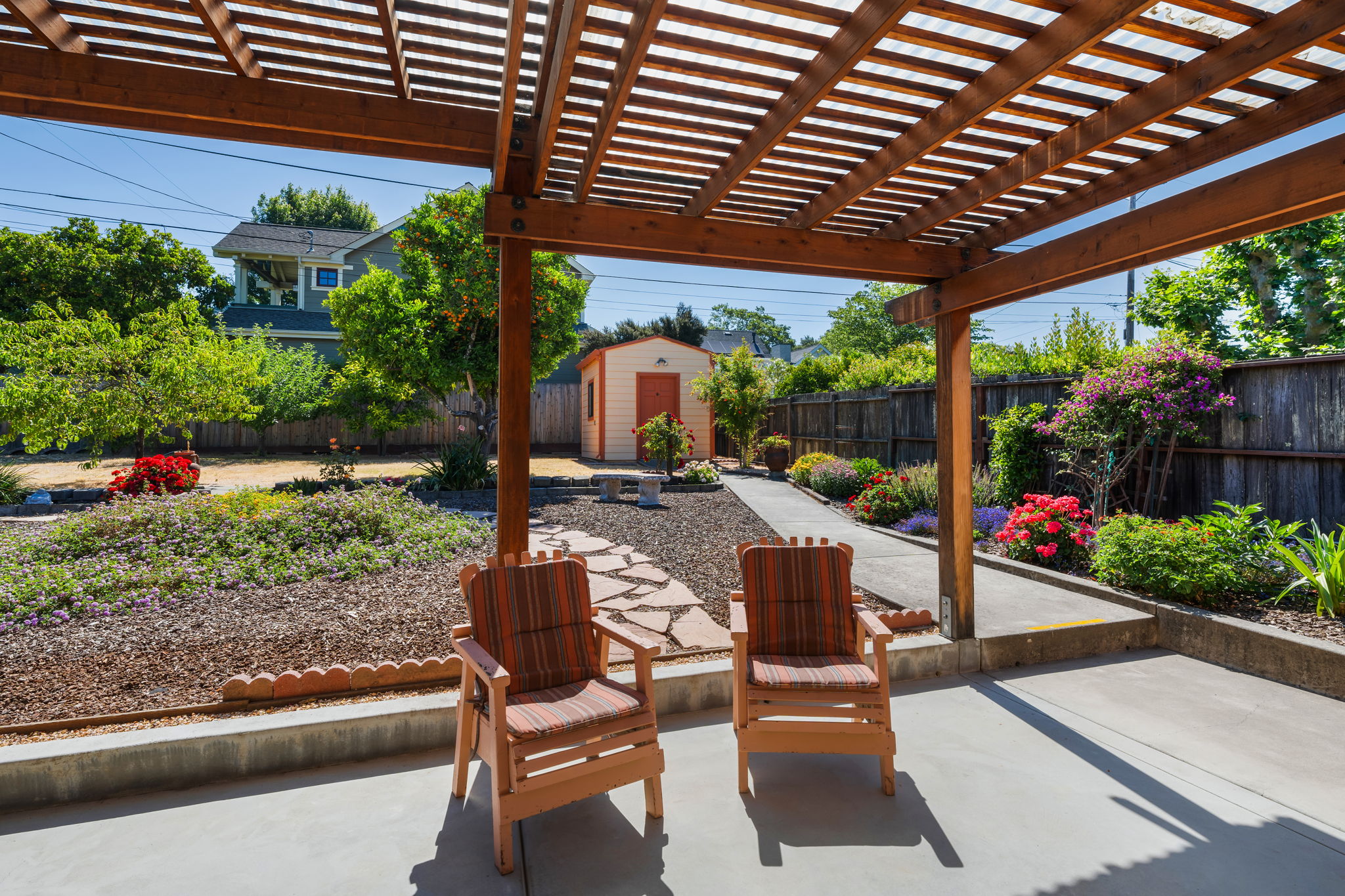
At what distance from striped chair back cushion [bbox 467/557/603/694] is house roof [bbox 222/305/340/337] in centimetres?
1954

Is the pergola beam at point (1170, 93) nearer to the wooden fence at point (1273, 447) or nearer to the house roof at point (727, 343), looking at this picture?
the wooden fence at point (1273, 447)

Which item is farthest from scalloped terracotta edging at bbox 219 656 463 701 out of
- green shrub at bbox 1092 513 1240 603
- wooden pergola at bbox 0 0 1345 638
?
green shrub at bbox 1092 513 1240 603

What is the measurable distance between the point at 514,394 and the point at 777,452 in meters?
10.9

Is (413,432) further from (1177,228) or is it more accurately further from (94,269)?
(1177,228)

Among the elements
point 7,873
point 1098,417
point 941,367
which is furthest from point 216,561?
point 1098,417

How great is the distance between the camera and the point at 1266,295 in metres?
10.9

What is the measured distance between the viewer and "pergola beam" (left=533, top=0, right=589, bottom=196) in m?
1.91

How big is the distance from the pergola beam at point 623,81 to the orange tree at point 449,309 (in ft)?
24.8

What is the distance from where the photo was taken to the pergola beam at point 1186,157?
2.38 m

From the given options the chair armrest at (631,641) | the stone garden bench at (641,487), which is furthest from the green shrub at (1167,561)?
the stone garden bench at (641,487)

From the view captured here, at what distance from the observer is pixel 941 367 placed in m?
3.96

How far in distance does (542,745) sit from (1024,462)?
6434mm

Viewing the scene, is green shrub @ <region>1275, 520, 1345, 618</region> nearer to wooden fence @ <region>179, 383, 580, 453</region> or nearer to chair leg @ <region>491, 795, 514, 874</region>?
chair leg @ <region>491, 795, 514, 874</region>

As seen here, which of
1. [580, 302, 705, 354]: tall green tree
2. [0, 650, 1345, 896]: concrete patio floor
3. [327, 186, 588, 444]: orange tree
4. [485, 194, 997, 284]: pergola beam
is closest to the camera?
[0, 650, 1345, 896]: concrete patio floor
